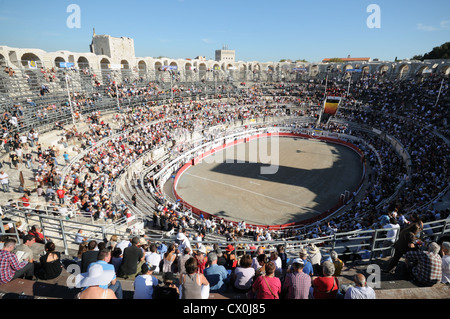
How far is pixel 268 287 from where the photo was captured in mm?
4199

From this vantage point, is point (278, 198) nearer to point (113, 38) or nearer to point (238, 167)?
point (238, 167)

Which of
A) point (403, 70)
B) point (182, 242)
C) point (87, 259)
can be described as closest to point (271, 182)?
point (182, 242)

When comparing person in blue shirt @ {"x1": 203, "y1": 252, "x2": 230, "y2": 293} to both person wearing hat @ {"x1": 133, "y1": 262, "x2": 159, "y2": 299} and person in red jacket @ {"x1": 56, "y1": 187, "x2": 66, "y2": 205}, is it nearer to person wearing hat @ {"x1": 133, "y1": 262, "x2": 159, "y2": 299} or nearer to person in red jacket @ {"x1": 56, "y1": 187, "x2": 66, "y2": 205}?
person wearing hat @ {"x1": 133, "y1": 262, "x2": 159, "y2": 299}

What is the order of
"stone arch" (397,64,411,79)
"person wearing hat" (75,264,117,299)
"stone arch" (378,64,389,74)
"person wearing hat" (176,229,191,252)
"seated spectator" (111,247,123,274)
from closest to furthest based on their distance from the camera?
"person wearing hat" (75,264,117,299) → "seated spectator" (111,247,123,274) → "person wearing hat" (176,229,191,252) → "stone arch" (397,64,411,79) → "stone arch" (378,64,389,74)

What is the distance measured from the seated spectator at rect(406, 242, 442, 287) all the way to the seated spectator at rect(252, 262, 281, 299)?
10.2ft

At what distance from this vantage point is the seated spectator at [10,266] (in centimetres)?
498

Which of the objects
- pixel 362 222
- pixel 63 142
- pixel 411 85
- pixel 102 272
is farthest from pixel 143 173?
pixel 411 85

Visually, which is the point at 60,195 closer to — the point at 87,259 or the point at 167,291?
the point at 87,259

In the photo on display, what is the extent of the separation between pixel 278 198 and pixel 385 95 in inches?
1345

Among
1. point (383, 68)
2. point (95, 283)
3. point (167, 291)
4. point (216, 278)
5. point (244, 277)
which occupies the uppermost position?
point (383, 68)

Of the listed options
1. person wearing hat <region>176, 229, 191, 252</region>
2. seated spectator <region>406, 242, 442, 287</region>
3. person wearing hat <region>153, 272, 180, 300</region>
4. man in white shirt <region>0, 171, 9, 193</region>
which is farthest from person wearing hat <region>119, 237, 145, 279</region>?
man in white shirt <region>0, 171, 9, 193</region>

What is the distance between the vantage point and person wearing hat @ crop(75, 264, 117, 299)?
147 inches

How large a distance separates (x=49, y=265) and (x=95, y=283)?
2143mm

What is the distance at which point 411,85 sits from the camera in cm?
4331
